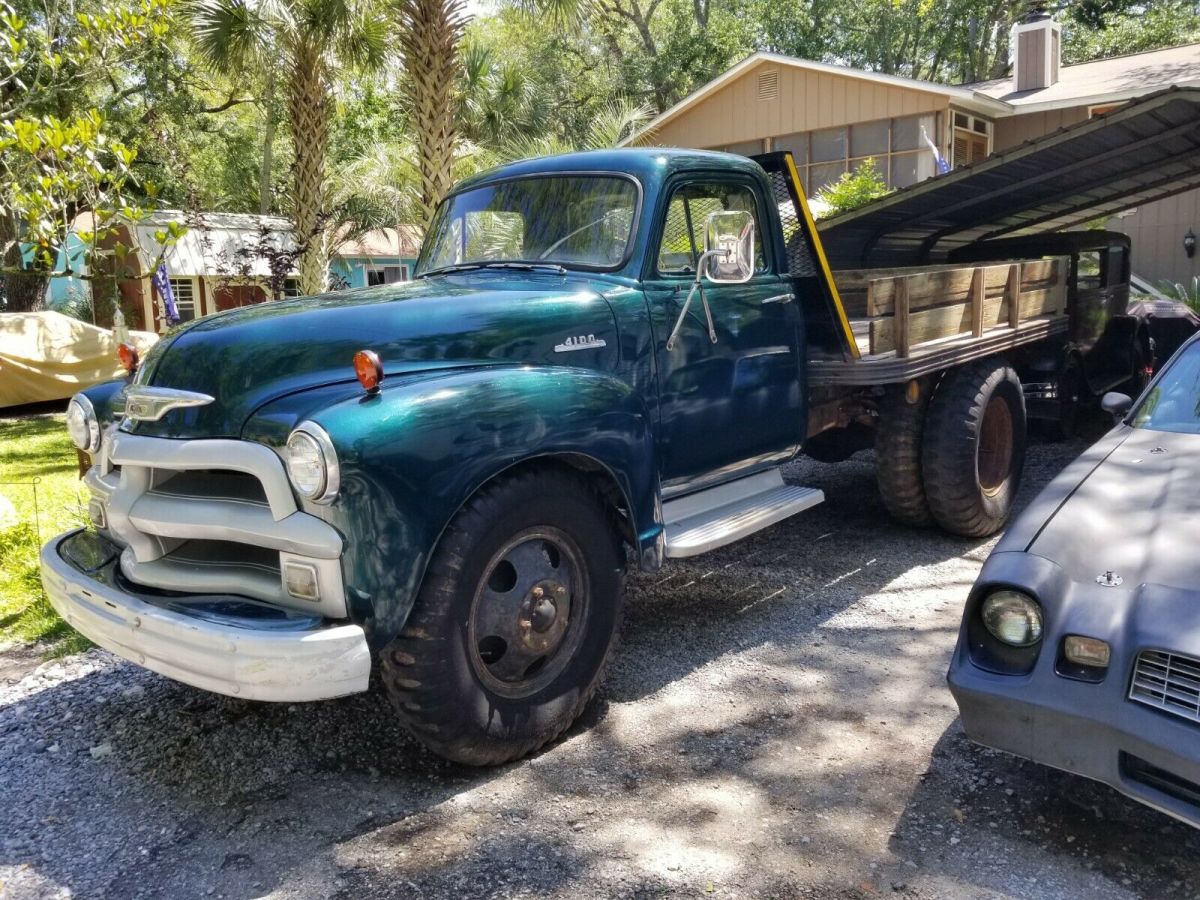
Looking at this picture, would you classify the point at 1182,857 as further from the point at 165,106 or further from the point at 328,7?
the point at 165,106

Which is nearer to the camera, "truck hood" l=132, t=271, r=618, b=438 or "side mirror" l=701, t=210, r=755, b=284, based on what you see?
"truck hood" l=132, t=271, r=618, b=438

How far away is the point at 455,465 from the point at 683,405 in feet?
5.07

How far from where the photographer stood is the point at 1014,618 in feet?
9.91

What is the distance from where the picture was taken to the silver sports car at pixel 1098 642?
2693mm

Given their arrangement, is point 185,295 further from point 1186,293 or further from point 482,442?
point 482,442

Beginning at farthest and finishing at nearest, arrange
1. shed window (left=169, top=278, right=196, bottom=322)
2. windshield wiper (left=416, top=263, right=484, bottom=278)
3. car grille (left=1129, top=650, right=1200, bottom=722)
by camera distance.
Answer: shed window (left=169, top=278, right=196, bottom=322)
windshield wiper (left=416, top=263, right=484, bottom=278)
car grille (left=1129, top=650, right=1200, bottom=722)

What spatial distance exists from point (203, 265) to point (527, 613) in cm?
1907

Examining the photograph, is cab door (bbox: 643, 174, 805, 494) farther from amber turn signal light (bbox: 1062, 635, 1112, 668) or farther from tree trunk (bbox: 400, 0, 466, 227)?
tree trunk (bbox: 400, 0, 466, 227)

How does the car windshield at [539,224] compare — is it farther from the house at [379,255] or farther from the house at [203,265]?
the house at [379,255]

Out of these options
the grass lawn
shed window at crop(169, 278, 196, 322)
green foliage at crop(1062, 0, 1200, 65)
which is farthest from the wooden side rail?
green foliage at crop(1062, 0, 1200, 65)

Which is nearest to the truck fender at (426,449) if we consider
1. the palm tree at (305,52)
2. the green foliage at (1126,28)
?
the palm tree at (305,52)

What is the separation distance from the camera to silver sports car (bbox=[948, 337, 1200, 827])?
2.69m

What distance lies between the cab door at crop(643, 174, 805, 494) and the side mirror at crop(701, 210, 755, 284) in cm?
10

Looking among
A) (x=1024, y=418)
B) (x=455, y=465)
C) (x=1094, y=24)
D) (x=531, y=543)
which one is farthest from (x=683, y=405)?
(x=1094, y=24)
